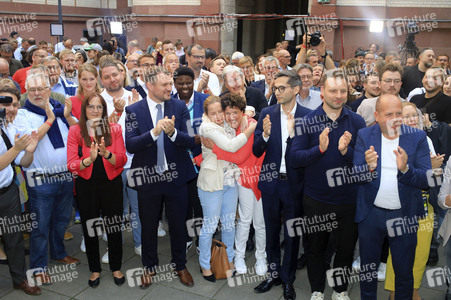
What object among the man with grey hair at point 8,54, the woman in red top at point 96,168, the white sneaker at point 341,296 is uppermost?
the man with grey hair at point 8,54

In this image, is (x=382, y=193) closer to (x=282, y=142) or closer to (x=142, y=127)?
(x=282, y=142)

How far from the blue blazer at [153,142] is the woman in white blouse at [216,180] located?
0.21 m

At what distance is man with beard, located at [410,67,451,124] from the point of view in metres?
5.54

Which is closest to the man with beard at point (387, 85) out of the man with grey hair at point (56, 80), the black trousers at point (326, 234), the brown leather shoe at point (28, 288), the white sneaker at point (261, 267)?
the black trousers at point (326, 234)

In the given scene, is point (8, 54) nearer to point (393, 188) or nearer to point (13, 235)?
point (13, 235)

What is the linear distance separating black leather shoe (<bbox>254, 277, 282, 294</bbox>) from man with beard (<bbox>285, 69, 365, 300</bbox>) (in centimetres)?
70

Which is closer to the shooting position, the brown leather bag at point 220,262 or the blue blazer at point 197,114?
the brown leather bag at point 220,262

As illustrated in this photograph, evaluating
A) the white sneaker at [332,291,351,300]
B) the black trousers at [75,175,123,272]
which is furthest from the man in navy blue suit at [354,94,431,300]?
the black trousers at [75,175,123,272]

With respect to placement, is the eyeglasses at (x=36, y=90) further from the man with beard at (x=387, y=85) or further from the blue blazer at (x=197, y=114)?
the man with beard at (x=387, y=85)

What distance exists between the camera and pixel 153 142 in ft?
13.6

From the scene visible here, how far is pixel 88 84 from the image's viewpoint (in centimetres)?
520

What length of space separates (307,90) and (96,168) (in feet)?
9.36

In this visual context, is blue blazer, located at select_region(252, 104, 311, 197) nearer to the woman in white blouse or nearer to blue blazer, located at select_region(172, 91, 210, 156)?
the woman in white blouse

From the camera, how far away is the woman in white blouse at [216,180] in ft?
14.4
